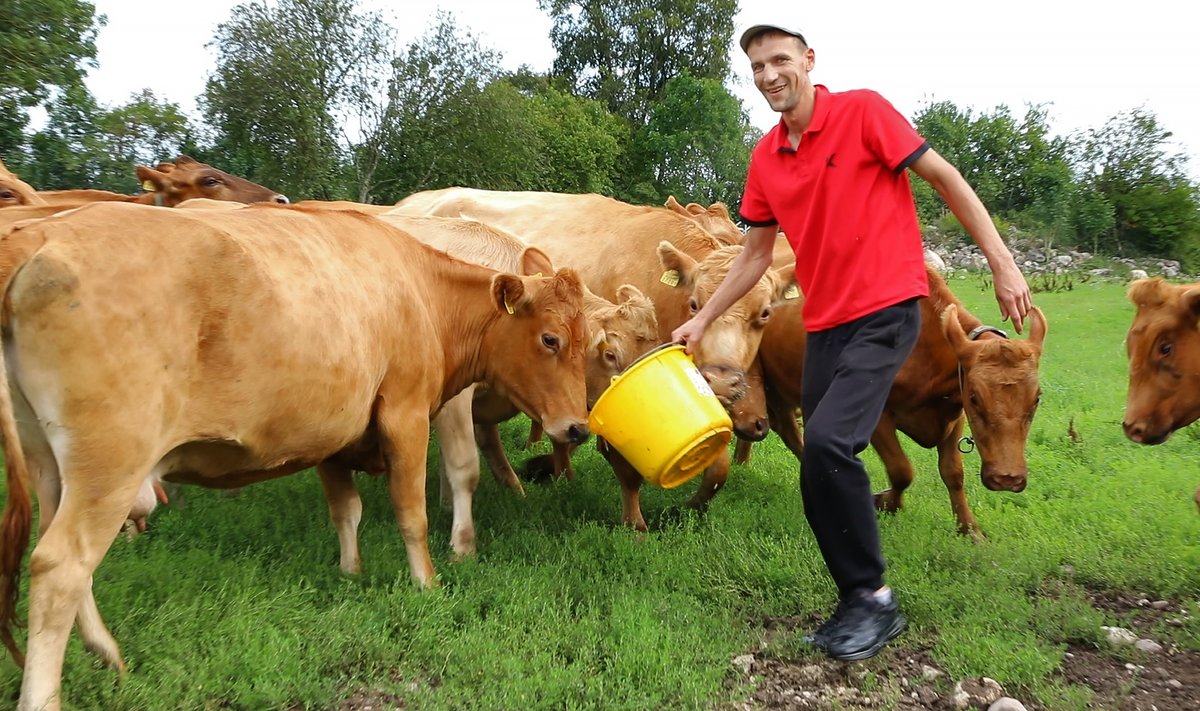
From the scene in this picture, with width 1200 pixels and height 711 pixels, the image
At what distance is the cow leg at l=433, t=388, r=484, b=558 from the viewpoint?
224 inches

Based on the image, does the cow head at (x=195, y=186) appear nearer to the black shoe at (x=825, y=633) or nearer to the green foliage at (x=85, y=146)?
the black shoe at (x=825, y=633)

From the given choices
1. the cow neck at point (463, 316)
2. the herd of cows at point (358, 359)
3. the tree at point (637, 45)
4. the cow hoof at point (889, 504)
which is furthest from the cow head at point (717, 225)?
the tree at point (637, 45)

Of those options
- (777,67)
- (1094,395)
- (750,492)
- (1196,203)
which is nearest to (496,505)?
(750,492)

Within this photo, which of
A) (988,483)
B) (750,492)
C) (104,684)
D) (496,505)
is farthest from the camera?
(750,492)

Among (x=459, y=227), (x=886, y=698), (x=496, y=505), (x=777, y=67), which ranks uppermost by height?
(x=777, y=67)

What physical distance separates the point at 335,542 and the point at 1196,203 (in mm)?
51145

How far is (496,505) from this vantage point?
665 cm

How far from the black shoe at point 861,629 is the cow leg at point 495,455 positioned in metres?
3.57

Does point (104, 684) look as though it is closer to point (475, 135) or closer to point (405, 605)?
point (405, 605)

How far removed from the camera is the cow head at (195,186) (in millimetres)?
10344

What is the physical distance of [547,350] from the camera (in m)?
5.43

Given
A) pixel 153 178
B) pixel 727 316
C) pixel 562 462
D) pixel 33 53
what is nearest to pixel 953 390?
pixel 727 316

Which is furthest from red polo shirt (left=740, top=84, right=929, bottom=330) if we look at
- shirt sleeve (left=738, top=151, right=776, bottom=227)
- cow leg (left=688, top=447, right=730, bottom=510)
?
cow leg (left=688, top=447, right=730, bottom=510)

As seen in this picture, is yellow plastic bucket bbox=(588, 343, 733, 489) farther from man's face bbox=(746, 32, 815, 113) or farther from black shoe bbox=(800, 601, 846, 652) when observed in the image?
man's face bbox=(746, 32, 815, 113)
